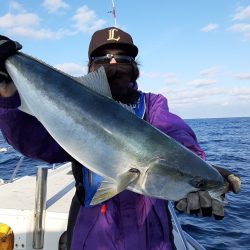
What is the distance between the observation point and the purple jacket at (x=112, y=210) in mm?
3123

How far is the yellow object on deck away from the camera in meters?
4.68

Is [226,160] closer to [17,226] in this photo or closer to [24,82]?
[17,226]

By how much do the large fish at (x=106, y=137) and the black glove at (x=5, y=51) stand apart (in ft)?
0.15

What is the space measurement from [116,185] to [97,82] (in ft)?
3.02

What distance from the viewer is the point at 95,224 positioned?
3.21m

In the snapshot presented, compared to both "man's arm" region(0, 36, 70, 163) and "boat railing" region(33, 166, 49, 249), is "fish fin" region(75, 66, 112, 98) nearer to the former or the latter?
"man's arm" region(0, 36, 70, 163)

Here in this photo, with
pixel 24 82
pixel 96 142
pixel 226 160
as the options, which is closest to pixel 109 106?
pixel 96 142

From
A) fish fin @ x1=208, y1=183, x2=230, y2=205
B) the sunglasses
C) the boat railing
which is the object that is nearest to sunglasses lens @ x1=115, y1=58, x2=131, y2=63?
the sunglasses

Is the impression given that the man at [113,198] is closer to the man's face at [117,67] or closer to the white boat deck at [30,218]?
the man's face at [117,67]

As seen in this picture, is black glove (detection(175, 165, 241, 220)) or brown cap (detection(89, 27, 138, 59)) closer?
black glove (detection(175, 165, 241, 220))

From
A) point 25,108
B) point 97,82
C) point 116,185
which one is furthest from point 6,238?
point 97,82

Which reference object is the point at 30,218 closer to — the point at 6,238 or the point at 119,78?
the point at 6,238

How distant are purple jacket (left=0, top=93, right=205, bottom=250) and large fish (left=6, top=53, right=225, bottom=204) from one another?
0.58 ft

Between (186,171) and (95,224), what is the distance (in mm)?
1017
